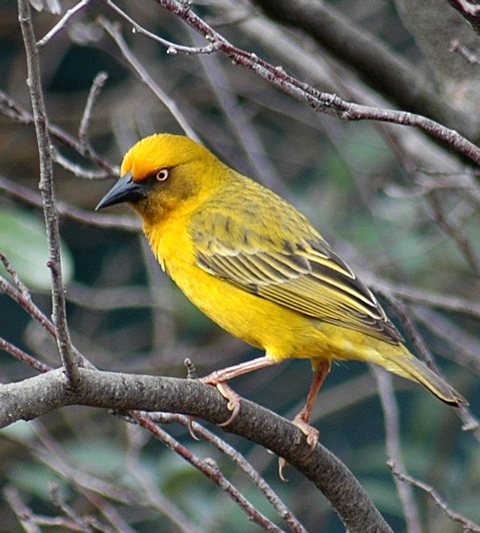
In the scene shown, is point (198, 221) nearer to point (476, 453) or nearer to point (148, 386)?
point (148, 386)

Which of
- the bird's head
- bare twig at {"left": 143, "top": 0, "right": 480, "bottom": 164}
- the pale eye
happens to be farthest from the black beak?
Answer: bare twig at {"left": 143, "top": 0, "right": 480, "bottom": 164}

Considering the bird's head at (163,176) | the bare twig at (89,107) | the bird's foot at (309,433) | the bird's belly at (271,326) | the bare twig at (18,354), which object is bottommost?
the bird's foot at (309,433)

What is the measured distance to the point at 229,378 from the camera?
367 centimetres

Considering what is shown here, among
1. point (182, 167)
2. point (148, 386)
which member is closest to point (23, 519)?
point (148, 386)

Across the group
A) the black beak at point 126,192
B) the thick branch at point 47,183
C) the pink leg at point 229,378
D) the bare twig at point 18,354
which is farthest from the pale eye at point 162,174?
the thick branch at point 47,183

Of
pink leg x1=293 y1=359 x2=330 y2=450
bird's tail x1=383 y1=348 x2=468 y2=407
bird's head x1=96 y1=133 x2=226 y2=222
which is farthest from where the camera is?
bird's head x1=96 y1=133 x2=226 y2=222

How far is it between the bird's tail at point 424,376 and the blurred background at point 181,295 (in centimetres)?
92

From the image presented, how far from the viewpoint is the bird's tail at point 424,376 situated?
3.53 m

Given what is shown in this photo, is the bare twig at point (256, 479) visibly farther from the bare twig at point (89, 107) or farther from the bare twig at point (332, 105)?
the bare twig at point (89, 107)

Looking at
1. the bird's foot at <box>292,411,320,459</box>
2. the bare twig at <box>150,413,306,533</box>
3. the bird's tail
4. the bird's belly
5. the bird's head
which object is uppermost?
the bird's head

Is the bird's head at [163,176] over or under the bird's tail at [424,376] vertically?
over

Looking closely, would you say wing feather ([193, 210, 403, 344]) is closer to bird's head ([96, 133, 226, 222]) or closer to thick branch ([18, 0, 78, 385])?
bird's head ([96, 133, 226, 222])

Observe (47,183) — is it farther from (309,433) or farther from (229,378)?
(229,378)

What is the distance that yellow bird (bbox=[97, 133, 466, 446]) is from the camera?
4000 millimetres
